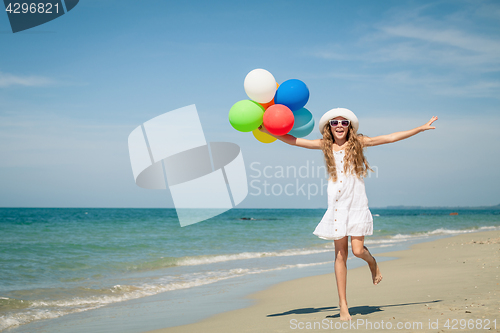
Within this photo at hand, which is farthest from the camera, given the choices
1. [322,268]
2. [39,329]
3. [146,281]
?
[322,268]

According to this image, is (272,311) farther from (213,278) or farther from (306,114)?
(213,278)

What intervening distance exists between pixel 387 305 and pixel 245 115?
99.0 inches

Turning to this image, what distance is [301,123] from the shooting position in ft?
13.6

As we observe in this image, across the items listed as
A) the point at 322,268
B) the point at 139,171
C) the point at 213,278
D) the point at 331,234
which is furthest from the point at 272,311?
the point at 139,171

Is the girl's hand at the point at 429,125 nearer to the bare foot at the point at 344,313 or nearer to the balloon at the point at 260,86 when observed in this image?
the balloon at the point at 260,86

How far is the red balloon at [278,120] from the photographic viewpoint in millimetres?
3732

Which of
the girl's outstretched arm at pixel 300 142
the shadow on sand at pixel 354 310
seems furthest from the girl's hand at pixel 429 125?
the shadow on sand at pixel 354 310

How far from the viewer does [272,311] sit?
186 inches

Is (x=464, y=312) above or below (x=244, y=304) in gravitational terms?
above

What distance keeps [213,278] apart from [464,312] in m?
5.48

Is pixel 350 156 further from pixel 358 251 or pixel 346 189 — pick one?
pixel 358 251

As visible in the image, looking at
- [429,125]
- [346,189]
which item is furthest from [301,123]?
[429,125]

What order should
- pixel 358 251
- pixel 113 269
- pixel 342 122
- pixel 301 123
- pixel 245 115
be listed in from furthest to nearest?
1. pixel 113 269
2. pixel 301 123
3. pixel 245 115
4. pixel 342 122
5. pixel 358 251

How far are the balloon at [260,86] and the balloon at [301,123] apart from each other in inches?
13.4
